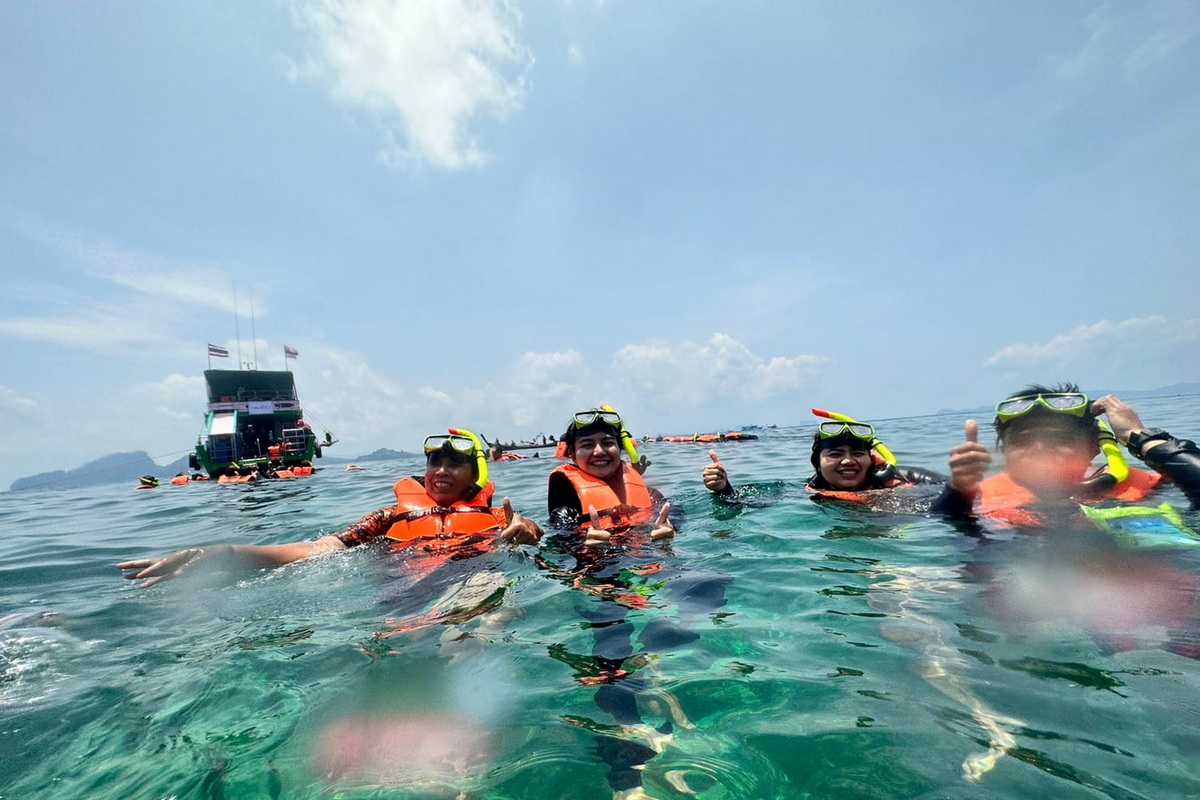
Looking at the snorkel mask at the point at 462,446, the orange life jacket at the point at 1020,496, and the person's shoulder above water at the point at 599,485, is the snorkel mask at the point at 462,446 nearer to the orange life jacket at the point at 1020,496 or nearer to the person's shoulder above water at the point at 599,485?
the person's shoulder above water at the point at 599,485

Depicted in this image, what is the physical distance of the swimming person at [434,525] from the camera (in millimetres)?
4270

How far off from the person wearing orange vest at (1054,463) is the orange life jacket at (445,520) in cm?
418

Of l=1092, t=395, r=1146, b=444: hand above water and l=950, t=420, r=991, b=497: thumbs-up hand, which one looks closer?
l=950, t=420, r=991, b=497: thumbs-up hand

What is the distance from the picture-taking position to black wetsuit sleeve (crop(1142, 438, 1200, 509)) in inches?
139

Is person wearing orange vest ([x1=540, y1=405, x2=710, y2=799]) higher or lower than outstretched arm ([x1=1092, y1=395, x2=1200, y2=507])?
lower

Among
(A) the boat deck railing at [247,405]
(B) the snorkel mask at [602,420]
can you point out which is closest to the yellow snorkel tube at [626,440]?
(B) the snorkel mask at [602,420]

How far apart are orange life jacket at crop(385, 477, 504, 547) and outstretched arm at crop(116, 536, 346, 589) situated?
661 mm

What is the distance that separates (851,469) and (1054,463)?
6.36 ft

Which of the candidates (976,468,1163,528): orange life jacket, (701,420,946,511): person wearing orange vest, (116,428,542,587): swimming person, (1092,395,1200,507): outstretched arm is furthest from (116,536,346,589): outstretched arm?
(1092,395,1200,507): outstretched arm

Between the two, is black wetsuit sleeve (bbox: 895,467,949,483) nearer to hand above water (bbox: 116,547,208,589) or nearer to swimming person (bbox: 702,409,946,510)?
swimming person (bbox: 702,409,946,510)

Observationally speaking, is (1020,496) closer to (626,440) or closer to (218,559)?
(626,440)

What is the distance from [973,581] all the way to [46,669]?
560 centimetres

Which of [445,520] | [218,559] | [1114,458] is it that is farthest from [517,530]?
[1114,458]

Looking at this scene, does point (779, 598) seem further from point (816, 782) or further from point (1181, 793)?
point (1181, 793)
